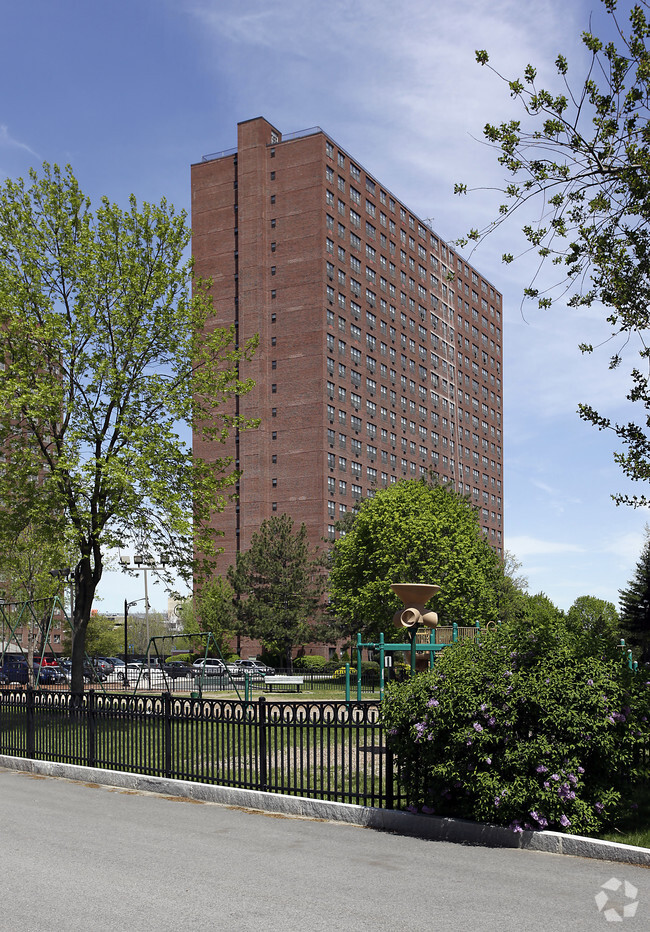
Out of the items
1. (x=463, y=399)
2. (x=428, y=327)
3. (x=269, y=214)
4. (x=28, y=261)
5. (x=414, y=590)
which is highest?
(x=269, y=214)

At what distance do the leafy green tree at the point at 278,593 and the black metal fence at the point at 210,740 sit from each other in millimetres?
54379

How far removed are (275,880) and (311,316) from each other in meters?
90.0

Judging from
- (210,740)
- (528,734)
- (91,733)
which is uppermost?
(528,734)

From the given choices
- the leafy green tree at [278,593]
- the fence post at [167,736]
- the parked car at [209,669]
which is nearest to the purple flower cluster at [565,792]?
the fence post at [167,736]

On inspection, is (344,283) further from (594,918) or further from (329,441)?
(594,918)

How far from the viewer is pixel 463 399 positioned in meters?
130

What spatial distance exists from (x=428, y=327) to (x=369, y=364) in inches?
744

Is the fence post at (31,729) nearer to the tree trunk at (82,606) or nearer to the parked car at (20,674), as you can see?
the tree trunk at (82,606)

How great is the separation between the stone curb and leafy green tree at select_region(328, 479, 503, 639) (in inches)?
1773

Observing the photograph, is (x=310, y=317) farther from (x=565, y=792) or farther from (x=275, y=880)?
(x=275, y=880)

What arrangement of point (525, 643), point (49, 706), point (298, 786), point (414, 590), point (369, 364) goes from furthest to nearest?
point (369, 364) < point (414, 590) < point (49, 706) < point (298, 786) < point (525, 643)

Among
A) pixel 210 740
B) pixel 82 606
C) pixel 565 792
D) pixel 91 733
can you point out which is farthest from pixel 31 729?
pixel 565 792

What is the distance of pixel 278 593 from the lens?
73438mm

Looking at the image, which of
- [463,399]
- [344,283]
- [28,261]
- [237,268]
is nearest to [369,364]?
[344,283]
